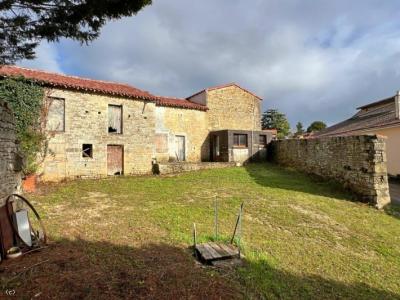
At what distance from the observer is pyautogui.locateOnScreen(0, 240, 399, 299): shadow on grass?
3.73 m

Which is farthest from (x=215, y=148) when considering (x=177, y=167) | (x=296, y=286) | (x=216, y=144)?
(x=296, y=286)

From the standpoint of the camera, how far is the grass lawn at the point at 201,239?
403 centimetres

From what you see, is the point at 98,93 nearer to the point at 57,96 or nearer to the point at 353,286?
the point at 57,96

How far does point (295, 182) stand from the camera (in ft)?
44.0

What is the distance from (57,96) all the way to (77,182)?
4.23 m

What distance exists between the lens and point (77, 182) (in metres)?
12.7

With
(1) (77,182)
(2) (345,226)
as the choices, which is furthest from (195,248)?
(1) (77,182)

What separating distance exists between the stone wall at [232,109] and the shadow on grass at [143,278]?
15549 mm

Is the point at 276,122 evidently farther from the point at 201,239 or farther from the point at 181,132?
the point at 201,239

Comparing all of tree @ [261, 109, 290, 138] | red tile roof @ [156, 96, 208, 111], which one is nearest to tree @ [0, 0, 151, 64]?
red tile roof @ [156, 96, 208, 111]

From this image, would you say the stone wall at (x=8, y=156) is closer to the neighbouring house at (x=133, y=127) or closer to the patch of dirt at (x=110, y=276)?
the patch of dirt at (x=110, y=276)

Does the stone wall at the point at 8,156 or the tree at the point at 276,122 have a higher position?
the tree at the point at 276,122

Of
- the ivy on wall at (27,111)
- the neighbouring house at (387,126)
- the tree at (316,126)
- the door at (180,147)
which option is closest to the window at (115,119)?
the ivy on wall at (27,111)

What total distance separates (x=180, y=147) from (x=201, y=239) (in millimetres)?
13012
